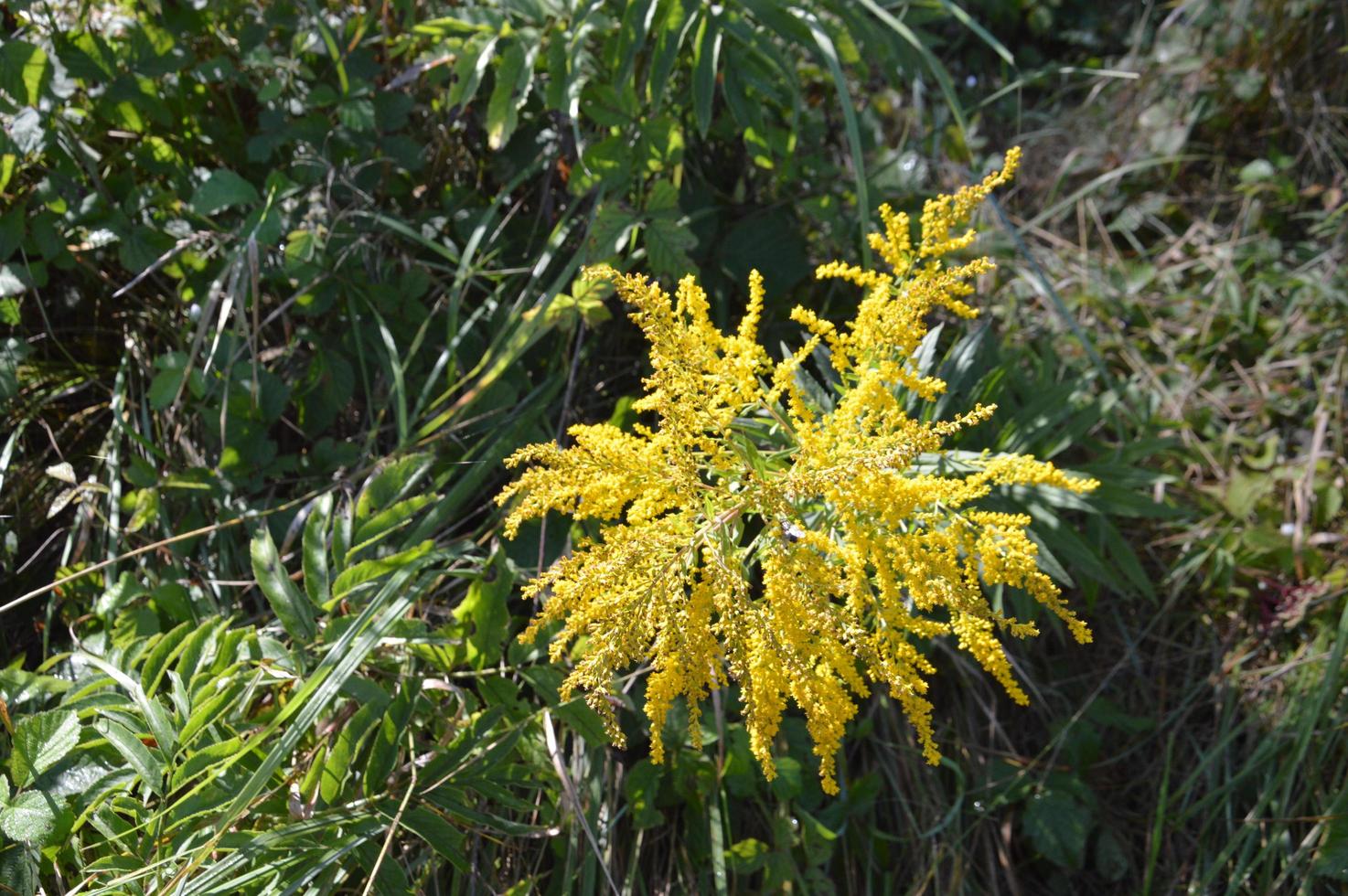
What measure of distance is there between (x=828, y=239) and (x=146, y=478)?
1.81m

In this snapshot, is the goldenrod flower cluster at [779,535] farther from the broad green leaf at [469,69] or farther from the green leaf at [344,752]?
the broad green leaf at [469,69]

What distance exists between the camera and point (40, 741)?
167cm

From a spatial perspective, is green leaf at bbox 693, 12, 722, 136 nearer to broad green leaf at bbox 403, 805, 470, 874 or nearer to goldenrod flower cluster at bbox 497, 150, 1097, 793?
goldenrod flower cluster at bbox 497, 150, 1097, 793

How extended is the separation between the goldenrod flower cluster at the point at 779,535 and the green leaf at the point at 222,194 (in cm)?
122

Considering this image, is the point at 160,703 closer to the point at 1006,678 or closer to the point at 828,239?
the point at 1006,678

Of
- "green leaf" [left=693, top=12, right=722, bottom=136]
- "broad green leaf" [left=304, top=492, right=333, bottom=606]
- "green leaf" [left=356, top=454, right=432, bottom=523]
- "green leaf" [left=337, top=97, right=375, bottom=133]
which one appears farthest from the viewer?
"green leaf" [left=337, top=97, right=375, bottom=133]

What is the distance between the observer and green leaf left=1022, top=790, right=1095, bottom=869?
2311 mm

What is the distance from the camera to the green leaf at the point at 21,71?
219 centimetres

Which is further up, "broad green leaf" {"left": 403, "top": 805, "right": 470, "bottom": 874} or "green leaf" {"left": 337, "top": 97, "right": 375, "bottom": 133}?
"green leaf" {"left": 337, "top": 97, "right": 375, "bottom": 133}

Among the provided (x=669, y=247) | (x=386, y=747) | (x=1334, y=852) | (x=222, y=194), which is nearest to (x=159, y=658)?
(x=386, y=747)

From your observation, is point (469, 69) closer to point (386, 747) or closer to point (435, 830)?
point (386, 747)

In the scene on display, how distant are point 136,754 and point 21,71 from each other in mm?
1545

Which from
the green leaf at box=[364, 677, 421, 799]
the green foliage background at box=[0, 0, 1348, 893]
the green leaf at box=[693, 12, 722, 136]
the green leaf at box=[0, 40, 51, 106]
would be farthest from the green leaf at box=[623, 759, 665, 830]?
the green leaf at box=[0, 40, 51, 106]

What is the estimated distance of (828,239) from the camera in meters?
2.78
